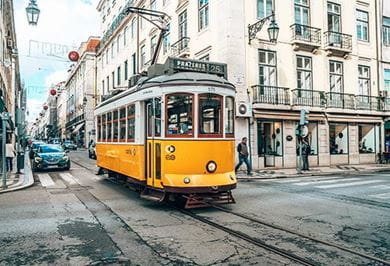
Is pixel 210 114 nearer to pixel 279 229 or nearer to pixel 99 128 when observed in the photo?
pixel 279 229

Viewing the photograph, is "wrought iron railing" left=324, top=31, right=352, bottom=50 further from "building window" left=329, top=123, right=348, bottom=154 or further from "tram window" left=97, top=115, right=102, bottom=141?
"tram window" left=97, top=115, right=102, bottom=141

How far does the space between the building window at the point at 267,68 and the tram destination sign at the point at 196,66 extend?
425 inches

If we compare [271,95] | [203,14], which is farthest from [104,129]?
[203,14]

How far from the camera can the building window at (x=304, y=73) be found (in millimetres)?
21361

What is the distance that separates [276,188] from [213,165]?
4866 millimetres

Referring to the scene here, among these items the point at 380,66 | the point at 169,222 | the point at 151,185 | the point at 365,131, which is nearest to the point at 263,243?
the point at 169,222

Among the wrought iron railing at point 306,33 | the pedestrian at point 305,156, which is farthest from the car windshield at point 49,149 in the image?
the wrought iron railing at point 306,33

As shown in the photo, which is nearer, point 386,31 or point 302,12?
point 302,12

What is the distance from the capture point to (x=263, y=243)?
5.66 meters

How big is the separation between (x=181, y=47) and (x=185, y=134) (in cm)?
1576

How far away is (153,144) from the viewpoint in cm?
861

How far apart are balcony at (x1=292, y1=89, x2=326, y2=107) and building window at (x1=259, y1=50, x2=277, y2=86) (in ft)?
5.08

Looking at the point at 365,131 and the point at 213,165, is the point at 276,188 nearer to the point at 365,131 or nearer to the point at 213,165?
the point at 213,165

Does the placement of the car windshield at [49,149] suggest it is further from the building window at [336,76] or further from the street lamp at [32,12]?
the building window at [336,76]
